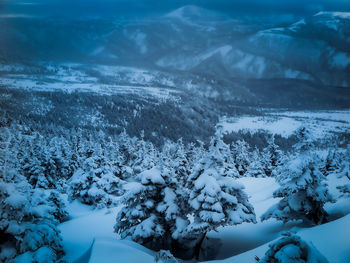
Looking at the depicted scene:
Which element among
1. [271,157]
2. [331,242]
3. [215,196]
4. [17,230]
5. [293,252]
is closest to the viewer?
[293,252]

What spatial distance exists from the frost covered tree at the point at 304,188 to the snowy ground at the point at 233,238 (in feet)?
2.65

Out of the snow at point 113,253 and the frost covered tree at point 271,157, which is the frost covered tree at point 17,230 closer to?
the snow at point 113,253

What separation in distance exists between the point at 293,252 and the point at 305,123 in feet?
27.4

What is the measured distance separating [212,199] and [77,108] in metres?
180

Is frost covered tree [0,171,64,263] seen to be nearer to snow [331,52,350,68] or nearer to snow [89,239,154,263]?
snow [89,239,154,263]

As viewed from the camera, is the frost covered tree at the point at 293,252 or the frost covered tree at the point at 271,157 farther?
the frost covered tree at the point at 271,157

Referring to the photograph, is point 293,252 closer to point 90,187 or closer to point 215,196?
point 215,196

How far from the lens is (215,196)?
12.0 meters

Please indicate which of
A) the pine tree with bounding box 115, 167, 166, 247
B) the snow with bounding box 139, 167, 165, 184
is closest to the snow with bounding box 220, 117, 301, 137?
the pine tree with bounding box 115, 167, 166, 247

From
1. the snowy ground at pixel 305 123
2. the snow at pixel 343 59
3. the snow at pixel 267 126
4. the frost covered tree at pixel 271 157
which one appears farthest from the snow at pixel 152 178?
the snow at pixel 267 126

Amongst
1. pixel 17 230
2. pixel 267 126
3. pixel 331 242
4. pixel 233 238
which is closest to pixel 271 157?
pixel 233 238

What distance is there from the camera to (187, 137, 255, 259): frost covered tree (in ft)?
38.2

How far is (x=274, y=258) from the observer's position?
6.18 metres

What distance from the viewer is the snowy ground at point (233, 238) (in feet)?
27.7
